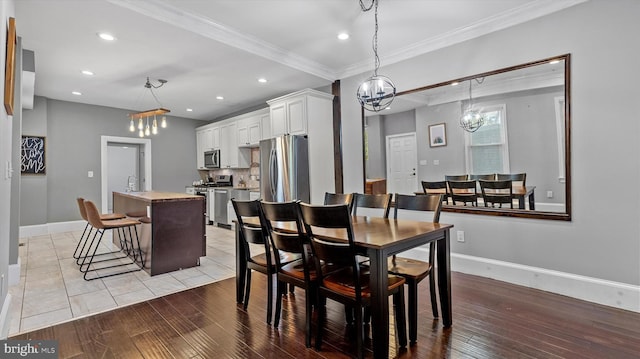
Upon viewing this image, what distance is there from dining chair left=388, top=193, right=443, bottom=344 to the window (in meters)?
1.32

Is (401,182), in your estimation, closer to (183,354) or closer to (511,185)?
(511,185)

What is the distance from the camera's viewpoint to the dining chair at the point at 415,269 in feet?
6.53

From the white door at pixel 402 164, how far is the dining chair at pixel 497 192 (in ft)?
2.69

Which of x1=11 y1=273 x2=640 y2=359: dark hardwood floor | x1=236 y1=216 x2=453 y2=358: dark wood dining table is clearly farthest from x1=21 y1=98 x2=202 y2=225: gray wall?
x1=236 y1=216 x2=453 y2=358: dark wood dining table

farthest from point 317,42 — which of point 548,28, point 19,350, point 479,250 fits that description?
point 19,350

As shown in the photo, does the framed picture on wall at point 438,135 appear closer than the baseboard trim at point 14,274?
No

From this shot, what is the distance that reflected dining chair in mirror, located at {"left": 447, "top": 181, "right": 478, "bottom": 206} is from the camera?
11.1 feet

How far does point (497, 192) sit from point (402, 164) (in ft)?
3.88

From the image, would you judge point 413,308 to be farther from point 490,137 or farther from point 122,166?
point 122,166

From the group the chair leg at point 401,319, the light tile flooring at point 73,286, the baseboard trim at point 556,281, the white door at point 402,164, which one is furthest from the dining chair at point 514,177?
the light tile flooring at point 73,286

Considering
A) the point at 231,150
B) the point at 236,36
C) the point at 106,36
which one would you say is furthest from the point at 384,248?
the point at 231,150

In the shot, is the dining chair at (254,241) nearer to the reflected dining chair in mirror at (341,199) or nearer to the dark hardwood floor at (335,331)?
the dark hardwood floor at (335,331)

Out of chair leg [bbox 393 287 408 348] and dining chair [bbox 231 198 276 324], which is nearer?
chair leg [bbox 393 287 408 348]

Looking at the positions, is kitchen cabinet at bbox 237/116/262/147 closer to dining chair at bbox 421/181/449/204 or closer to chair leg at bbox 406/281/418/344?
dining chair at bbox 421/181/449/204
